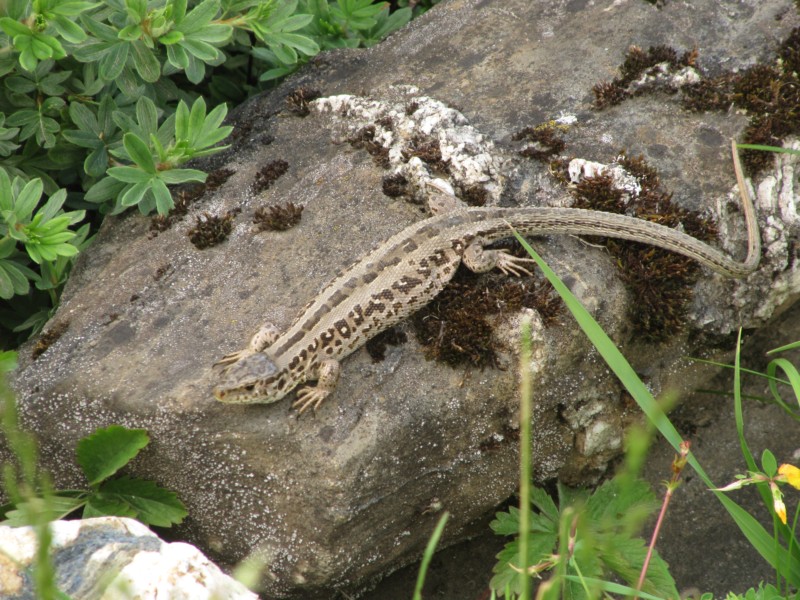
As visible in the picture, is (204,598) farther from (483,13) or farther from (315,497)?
(483,13)

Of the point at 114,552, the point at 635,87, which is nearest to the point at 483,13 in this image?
the point at 635,87

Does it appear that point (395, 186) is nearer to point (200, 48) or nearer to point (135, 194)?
point (200, 48)

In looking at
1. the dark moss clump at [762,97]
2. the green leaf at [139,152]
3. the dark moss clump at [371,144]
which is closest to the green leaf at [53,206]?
the green leaf at [139,152]

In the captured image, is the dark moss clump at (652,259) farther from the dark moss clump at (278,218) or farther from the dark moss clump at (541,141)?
the dark moss clump at (278,218)

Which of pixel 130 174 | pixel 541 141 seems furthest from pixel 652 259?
pixel 130 174

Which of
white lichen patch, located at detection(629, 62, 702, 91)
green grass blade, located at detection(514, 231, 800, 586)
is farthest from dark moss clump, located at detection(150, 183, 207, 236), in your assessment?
white lichen patch, located at detection(629, 62, 702, 91)

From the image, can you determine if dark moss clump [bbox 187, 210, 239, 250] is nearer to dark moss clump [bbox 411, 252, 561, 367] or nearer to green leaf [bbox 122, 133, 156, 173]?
green leaf [bbox 122, 133, 156, 173]
